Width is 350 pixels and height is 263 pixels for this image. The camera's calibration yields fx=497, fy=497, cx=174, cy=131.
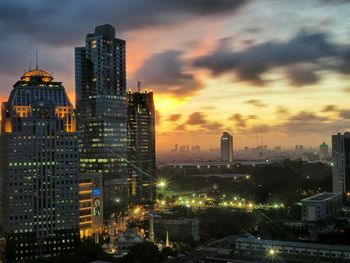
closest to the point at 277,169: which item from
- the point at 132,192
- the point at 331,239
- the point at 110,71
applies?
the point at 132,192

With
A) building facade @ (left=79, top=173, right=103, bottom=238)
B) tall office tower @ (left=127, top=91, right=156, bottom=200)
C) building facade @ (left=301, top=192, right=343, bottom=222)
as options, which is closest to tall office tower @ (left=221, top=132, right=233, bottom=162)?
tall office tower @ (left=127, top=91, right=156, bottom=200)

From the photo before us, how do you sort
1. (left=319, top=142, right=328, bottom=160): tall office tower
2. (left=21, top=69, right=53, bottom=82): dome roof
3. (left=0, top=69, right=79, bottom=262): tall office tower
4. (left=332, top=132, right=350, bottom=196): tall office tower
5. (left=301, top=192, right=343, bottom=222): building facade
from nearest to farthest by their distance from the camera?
(left=0, top=69, right=79, bottom=262): tall office tower, (left=21, top=69, right=53, bottom=82): dome roof, (left=301, top=192, right=343, bottom=222): building facade, (left=332, top=132, right=350, bottom=196): tall office tower, (left=319, top=142, right=328, bottom=160): tall office tower

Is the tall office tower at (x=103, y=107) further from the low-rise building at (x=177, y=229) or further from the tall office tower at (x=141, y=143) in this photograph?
the low-rise building at (x=177, y=229)

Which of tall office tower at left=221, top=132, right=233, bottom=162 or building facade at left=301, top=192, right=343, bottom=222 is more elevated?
tall office tower at left=221, top=132, right=233, bottom=162

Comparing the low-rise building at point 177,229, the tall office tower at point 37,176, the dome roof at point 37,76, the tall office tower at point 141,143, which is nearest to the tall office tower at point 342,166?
the tall office tower at point 141,143

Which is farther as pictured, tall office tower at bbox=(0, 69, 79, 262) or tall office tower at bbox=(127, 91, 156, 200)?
tall office tower at bbox=(127, 91, 156, 200)

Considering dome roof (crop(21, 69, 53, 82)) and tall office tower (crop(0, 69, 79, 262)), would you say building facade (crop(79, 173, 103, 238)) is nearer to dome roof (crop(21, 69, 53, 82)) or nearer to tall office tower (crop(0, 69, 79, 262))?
tall office tower (crop(0, 69, 79, 262))

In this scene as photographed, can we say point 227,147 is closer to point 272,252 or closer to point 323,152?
point 323,152

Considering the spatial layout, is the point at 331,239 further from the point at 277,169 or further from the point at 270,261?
the point at 277,169
